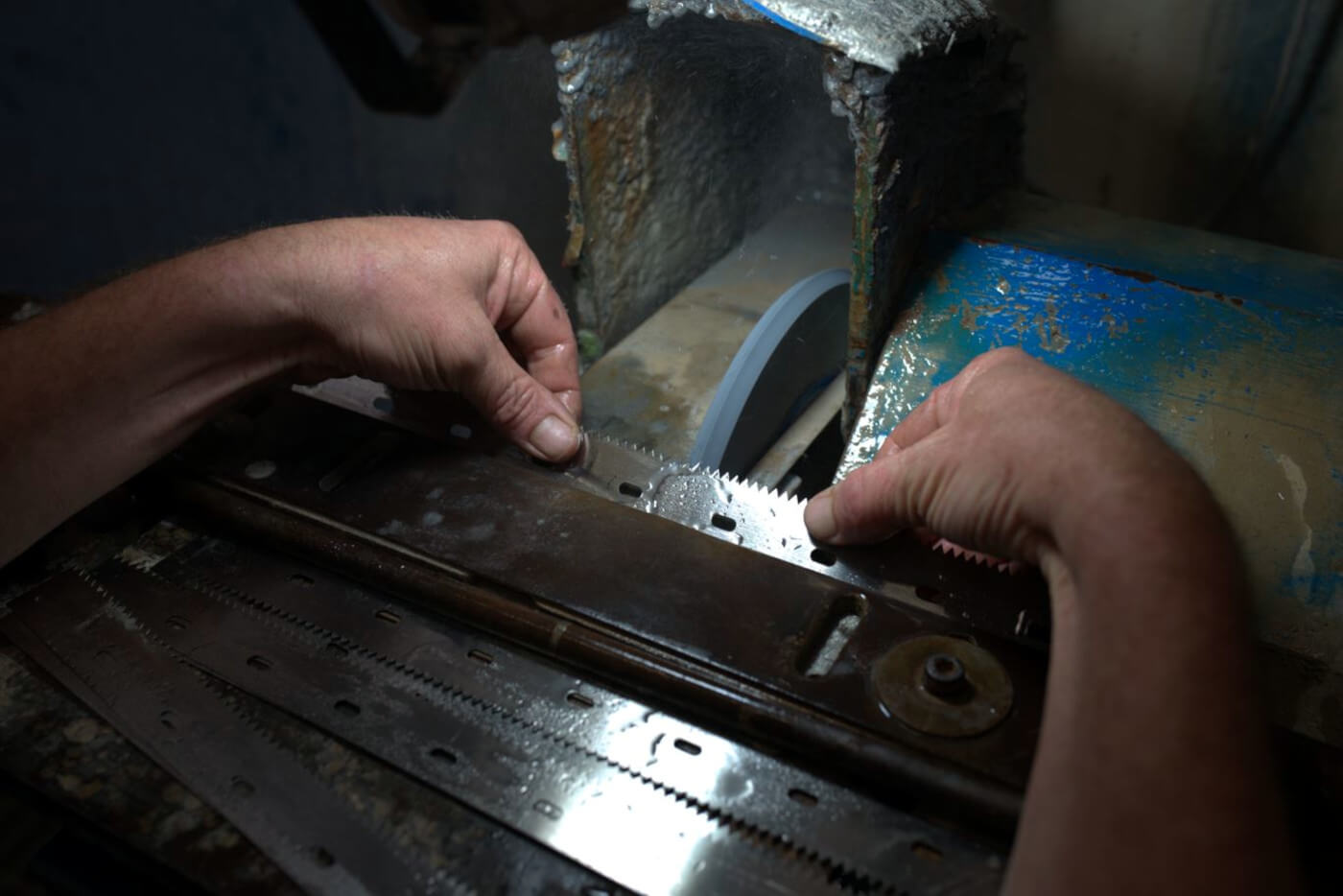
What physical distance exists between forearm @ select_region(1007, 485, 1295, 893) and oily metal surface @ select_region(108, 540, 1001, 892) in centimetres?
22

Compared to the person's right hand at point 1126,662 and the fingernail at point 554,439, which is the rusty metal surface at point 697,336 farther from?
the person's right hand at point 1126,662

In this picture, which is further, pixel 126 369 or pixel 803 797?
pixel 126 369

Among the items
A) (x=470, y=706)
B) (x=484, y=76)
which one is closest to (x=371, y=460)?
(x=470, y=706)

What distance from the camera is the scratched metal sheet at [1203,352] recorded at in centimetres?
124

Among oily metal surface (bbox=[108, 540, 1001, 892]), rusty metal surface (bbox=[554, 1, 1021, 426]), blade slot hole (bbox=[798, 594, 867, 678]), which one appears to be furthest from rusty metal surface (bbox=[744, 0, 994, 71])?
oily metal surface (bbox=[108, 540, 1001, 892])

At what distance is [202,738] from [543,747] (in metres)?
0.38

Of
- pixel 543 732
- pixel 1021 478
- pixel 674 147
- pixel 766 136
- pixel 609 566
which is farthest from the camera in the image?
pixel 766 136

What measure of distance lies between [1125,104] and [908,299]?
158cm

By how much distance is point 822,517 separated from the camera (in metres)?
1.11

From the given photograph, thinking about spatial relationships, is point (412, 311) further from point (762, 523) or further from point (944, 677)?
point (944, 677)

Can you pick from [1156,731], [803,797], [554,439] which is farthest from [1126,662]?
[554,439]

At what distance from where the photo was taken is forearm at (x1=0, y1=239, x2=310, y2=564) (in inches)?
44.5

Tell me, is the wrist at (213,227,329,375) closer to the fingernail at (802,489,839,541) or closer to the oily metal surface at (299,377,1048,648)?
the oily metal surface at (299,377,1048,648)

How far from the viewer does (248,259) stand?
125cm
